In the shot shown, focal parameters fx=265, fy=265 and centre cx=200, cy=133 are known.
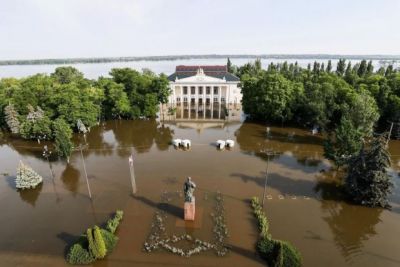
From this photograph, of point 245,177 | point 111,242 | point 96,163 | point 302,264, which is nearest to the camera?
point 302,264

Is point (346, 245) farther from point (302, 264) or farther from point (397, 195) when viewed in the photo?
point (397, 195)

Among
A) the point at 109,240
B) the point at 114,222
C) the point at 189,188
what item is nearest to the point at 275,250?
the point at 189,188

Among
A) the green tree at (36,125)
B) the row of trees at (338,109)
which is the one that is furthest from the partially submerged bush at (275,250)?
the green tree at (36,125)

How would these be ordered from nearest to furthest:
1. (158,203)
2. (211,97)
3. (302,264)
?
(302,264)
(158,203)
(211,97)

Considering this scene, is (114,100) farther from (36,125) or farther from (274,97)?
(274,97)

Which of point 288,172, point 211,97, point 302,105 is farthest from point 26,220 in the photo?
point 211,97

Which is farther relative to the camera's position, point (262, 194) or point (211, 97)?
point (211, 97)
